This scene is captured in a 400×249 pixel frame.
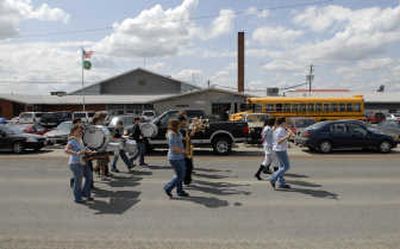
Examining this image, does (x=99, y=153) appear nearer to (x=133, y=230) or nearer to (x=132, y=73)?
(x=133, y=230)

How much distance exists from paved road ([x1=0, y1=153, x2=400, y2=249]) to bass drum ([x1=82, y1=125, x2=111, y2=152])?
1.02m

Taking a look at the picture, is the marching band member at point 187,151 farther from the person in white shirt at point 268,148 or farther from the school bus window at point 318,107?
the school bus window at point 318,107

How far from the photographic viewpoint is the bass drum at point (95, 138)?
11.4 metres

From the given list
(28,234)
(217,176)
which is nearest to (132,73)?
(217,176)

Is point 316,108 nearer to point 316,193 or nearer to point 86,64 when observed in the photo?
point 86,64

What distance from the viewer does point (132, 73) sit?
70062 millimetres

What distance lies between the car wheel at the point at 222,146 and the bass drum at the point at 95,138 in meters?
8.76

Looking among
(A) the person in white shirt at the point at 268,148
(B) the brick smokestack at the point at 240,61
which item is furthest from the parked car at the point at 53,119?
(A) the person in white shirt at the point at 268,148

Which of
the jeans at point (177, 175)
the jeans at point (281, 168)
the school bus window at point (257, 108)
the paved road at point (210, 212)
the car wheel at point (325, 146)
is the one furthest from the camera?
the school bus window at point (257, 108)

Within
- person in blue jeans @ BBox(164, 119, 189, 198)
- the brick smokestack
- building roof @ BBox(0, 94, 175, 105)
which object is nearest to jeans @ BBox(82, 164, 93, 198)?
person in blue jeans @ BBox(164, 119, 189, 198)

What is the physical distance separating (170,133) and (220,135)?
398 inches

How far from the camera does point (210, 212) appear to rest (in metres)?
8.43

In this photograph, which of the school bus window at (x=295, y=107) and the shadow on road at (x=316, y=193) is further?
the school bus window at (x=295, y=107)

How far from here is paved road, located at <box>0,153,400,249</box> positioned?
262 inches
